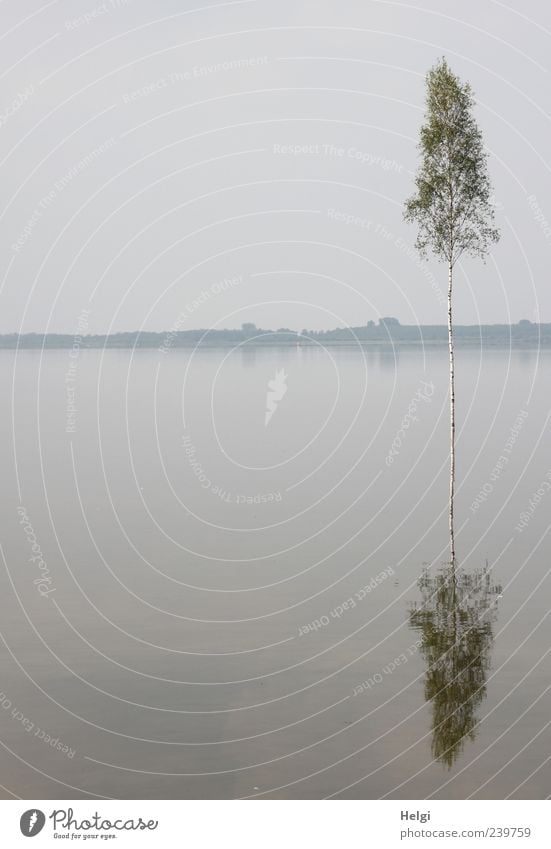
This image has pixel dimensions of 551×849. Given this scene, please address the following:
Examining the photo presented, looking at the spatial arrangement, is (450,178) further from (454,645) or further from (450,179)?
(454,645)

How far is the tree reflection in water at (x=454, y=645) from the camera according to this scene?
23.8 metres

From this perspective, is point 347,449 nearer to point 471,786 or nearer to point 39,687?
point 39,687

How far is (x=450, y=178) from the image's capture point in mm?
44938

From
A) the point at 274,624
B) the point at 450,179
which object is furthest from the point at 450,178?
the point at 274,624

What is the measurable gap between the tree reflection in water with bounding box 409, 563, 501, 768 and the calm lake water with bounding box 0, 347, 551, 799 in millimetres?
87

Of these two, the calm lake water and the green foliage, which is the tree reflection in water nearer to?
the calm lake water

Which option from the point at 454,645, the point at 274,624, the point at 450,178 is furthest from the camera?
the point at 450,178

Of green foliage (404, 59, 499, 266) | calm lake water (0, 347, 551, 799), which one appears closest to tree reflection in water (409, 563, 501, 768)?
calm lake water (0, 347, 551, 799)

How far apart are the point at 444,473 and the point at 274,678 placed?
3271 centimetres

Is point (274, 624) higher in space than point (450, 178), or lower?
lower

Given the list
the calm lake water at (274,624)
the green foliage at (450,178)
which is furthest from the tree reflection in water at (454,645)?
the green foliage at (450,178)

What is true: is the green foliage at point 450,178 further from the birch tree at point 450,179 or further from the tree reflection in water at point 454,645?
the tree reflection in water at point 454,645

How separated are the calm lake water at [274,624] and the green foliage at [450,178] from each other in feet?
37.5

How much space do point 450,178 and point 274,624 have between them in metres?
21.6
